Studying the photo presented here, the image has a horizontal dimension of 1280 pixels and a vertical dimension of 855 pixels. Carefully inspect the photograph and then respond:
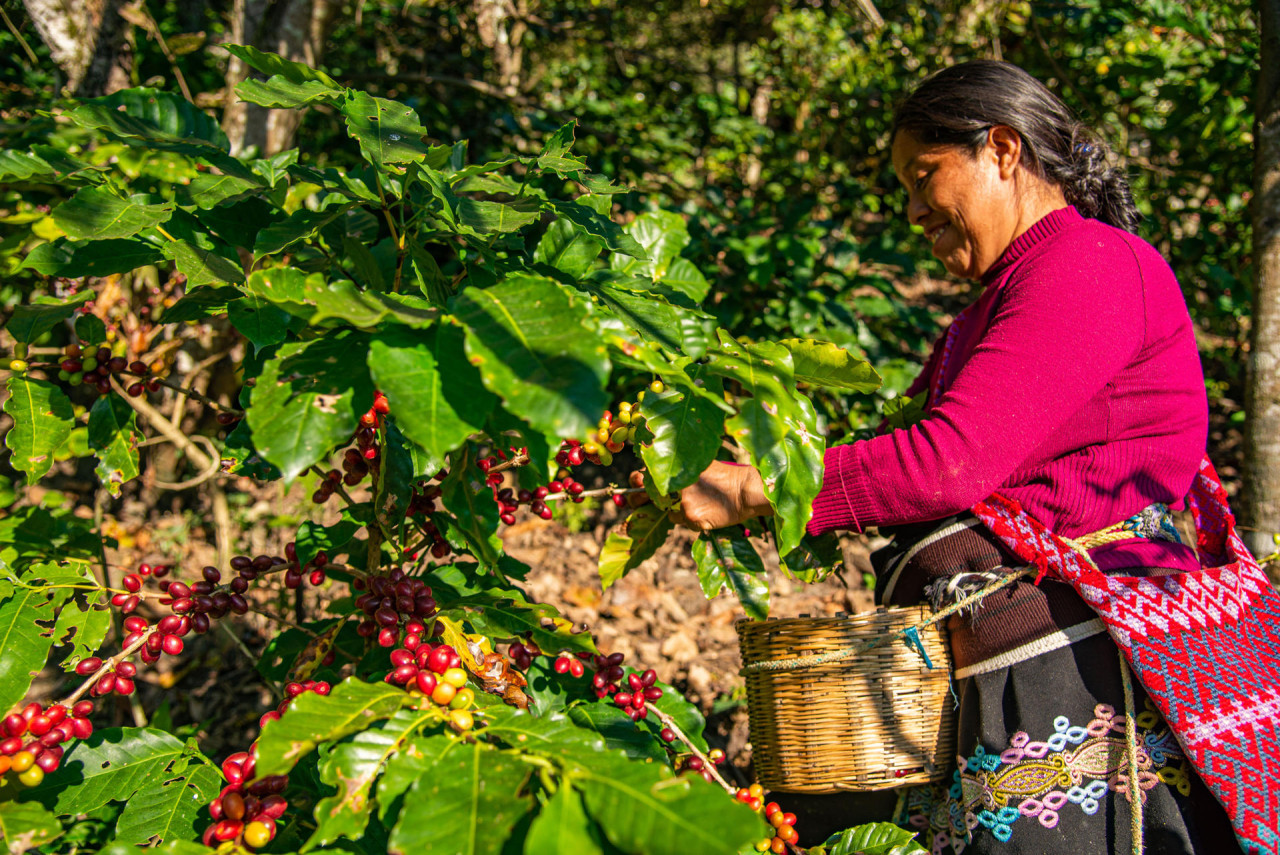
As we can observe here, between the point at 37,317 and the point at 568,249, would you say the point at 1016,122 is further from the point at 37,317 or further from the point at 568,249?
the point at 37,317

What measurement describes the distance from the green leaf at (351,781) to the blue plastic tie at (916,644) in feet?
3.07

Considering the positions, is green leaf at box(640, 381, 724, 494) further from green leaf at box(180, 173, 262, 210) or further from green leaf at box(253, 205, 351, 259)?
green leaf at box(180, 173, 262, 210)

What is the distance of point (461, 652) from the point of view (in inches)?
43.6

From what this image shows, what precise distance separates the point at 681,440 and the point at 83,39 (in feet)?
8.76

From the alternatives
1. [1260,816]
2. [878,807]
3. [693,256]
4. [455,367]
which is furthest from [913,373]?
[455,367]

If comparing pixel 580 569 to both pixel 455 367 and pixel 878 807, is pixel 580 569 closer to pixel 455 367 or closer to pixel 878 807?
pixel 878 807

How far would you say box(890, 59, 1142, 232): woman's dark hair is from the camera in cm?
156

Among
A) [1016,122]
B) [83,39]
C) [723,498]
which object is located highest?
[83,39]

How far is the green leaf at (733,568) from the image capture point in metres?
1.33

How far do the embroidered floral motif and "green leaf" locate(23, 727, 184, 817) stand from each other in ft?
4.29

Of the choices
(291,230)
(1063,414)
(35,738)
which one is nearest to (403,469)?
(291,230)

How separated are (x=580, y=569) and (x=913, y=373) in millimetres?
1647

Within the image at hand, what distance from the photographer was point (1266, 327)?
2.45 m

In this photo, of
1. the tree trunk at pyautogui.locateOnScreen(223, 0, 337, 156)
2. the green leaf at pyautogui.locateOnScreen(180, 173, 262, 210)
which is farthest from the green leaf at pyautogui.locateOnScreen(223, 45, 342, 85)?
the tree trunk at pyautogui.locateOnScreen(223, 0, 337, 156)
